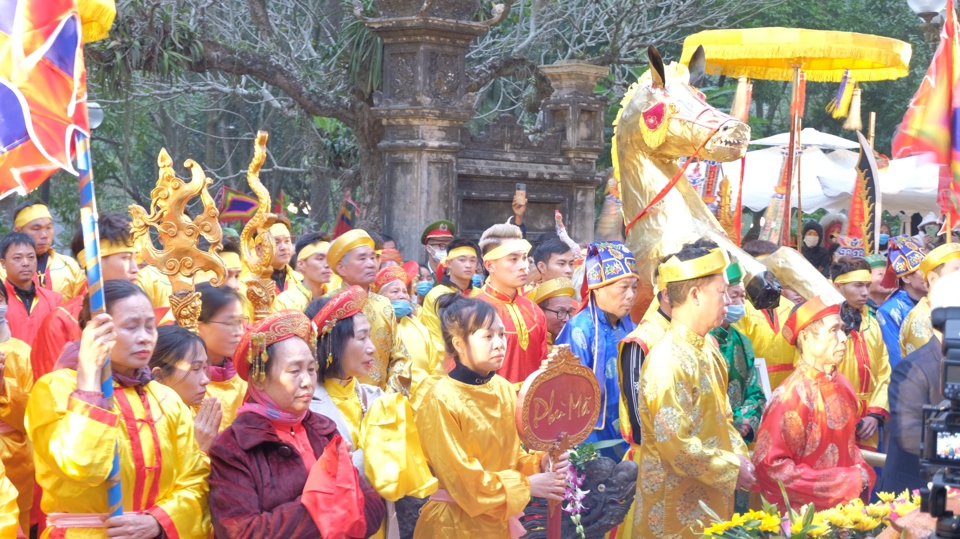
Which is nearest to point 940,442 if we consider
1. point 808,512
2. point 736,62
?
point 808,512

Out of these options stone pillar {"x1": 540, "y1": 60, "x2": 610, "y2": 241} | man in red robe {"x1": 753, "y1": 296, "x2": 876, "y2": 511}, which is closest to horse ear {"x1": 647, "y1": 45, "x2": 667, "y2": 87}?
man in red robe {"x1": 753, "y1": 296, "x2": 876, "y2": 511}

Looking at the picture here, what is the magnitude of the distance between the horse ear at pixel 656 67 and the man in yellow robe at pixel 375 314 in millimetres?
1881

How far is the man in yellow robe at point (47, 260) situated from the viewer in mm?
7396

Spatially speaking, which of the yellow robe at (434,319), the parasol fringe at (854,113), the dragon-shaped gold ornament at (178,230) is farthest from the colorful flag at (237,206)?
the parasol fringe at (854,113)

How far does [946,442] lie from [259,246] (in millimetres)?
5273

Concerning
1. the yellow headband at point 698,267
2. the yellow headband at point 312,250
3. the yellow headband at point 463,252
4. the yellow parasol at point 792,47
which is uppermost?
the yellow parasol at point 792,47

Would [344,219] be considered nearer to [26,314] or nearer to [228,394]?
[26,314]

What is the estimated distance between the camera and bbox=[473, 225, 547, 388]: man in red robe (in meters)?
6.87

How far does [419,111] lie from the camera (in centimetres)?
1142

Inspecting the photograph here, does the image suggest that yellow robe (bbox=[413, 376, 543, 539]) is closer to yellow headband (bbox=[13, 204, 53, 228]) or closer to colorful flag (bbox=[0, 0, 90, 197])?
colorful flag (bbox=[0, 0, 90, 197])

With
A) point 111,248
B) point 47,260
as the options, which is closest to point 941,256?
point 111,248

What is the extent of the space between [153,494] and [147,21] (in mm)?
9810

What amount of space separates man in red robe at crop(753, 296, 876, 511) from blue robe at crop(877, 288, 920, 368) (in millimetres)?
2505

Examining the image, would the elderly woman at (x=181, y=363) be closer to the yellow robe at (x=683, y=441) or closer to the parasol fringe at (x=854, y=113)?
the yellow robe at (x=683, y=441)
